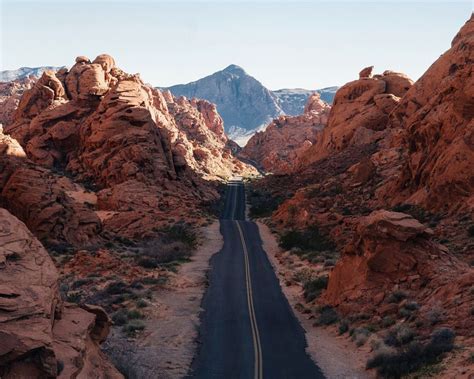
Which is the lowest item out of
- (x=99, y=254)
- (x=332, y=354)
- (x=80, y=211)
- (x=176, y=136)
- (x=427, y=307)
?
(x=332, y=354)

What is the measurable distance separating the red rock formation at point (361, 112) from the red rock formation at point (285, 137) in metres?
49.5

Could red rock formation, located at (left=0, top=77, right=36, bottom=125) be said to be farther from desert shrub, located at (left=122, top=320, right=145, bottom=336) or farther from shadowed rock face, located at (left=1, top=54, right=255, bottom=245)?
desert shrub, located at (left=122, top=320, right=145, bottom=336)

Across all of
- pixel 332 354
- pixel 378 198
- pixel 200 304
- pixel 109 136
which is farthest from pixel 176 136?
pixel 332 354

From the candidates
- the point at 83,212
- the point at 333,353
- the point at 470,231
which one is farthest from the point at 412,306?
the point at 83,212

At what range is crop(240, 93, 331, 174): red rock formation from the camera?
14975cm

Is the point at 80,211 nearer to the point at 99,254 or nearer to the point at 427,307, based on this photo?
the point at 99,254

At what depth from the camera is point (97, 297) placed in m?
23.6

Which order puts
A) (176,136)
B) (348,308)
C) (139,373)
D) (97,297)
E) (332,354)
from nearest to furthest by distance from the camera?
(139,373), (332,354), (348,308), (97,297), (176,136)

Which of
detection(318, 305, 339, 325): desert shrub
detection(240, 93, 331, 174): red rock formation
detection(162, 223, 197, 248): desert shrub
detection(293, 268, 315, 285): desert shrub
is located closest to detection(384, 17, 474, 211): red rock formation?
detection(293, 268, 315, 285): desert shrub

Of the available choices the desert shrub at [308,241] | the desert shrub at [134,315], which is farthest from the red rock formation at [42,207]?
the desert shrub at [308,241]

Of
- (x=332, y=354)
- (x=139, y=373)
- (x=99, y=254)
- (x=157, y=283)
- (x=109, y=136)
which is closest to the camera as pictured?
(x=139, y=373)

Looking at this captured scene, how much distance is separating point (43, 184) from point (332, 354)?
2703 centimetres

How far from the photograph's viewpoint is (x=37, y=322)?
10.1 metres

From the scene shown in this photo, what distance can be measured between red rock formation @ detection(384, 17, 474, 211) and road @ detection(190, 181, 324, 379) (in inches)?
540
